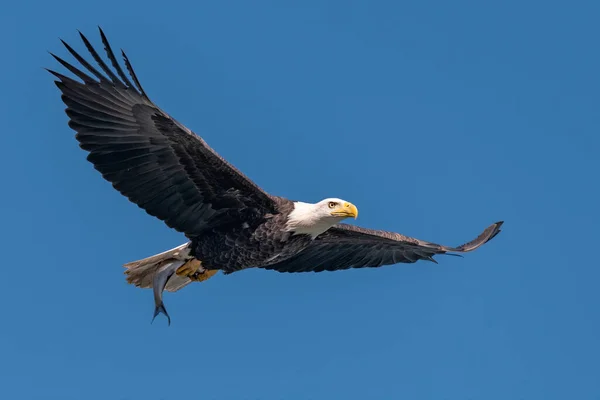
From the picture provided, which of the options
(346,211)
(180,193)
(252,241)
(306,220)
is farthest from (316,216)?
(180,193)

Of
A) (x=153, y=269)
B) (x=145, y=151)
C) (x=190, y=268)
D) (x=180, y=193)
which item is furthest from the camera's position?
(x=153, y=269)

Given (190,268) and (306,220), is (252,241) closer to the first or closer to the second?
(306,220)

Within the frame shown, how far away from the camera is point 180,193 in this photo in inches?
585

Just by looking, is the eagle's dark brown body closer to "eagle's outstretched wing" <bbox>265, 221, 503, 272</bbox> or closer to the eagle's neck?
the eagle's neck

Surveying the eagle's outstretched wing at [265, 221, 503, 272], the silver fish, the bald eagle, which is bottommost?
the silver fish

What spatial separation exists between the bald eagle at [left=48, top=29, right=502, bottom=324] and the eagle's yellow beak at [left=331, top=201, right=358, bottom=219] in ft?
0.04

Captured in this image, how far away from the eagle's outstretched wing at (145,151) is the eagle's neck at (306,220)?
35 centimetres

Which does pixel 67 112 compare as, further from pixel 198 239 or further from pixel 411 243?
pixel 411 243

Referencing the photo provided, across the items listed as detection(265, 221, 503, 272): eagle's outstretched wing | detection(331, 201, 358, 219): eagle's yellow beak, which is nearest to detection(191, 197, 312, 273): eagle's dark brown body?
detection(331, 201, 358, 219): eagle's yellow beak

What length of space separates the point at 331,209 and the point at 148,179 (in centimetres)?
234

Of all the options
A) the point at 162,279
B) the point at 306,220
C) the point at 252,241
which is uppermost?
the point at 306,220

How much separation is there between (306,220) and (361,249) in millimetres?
2410

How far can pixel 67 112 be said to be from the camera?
1420cm

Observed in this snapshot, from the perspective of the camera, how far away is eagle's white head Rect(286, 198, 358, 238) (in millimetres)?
14875
